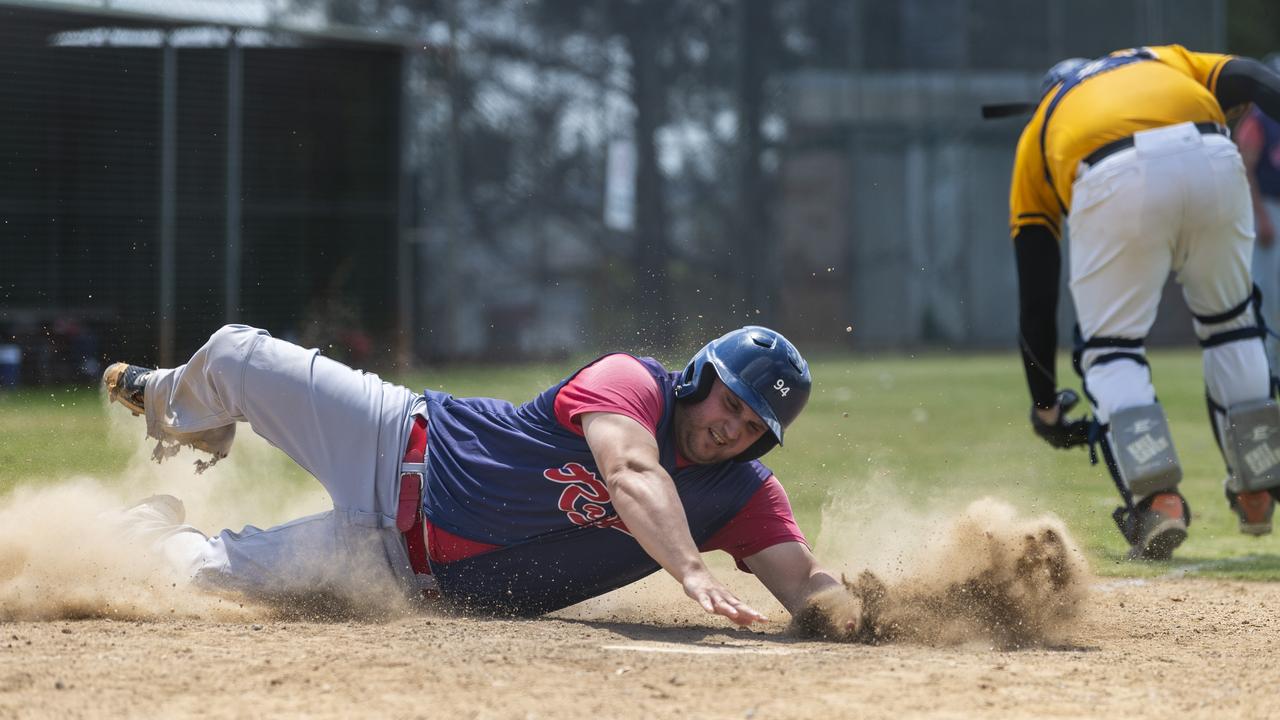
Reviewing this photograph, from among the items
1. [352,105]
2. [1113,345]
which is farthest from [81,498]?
[352,105]

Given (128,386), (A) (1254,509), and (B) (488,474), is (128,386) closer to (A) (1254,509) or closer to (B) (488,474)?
(B) (488,474)

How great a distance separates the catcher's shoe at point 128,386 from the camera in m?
5.42

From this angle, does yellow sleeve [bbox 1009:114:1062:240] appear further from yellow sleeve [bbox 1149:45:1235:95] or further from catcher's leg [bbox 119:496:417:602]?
catcher's leg [bbox 119:496:417:602]

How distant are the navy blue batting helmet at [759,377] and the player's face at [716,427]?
34 mm

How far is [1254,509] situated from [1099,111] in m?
2.00

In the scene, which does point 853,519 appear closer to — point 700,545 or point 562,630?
point 700,545

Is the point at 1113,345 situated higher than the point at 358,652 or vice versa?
the point at 1113,345

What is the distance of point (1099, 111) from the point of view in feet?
20.4

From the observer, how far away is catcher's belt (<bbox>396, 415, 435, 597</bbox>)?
4.96 metres

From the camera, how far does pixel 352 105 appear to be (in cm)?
2053

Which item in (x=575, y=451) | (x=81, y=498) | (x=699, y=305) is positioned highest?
(x=575, y=451)

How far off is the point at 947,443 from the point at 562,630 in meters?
7.31

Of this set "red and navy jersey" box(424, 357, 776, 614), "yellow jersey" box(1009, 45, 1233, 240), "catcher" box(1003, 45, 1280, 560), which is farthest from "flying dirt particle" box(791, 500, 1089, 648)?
"yellow jersey" box(1009, 45, 1233, 240)

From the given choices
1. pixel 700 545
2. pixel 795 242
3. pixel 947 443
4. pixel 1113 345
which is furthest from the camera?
pixel 795 242
